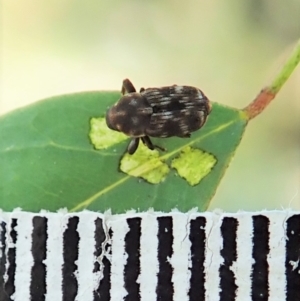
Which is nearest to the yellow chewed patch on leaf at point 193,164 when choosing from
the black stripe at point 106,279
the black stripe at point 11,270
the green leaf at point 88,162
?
the green leaf at point 88,162

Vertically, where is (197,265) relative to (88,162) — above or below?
below

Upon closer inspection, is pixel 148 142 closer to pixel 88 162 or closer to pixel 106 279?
pixel 88 162

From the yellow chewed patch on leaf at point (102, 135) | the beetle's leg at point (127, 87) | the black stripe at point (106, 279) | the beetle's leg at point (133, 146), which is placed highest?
the beetle's leg at point (127, 87)

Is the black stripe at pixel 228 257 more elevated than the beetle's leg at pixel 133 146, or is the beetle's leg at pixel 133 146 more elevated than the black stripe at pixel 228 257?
the beetle's leg at pixel 133 146

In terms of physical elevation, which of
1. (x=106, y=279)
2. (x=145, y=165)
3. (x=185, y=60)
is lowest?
(x=106, y=279)

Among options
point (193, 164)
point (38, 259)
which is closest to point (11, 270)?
point (38, 259)

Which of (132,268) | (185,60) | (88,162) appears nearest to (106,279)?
(132,268)

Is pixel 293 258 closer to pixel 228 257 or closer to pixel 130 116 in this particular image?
pixel 228 257

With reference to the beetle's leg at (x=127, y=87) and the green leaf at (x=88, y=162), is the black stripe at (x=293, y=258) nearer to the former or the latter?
the green leaf at (x=88, y=162)
